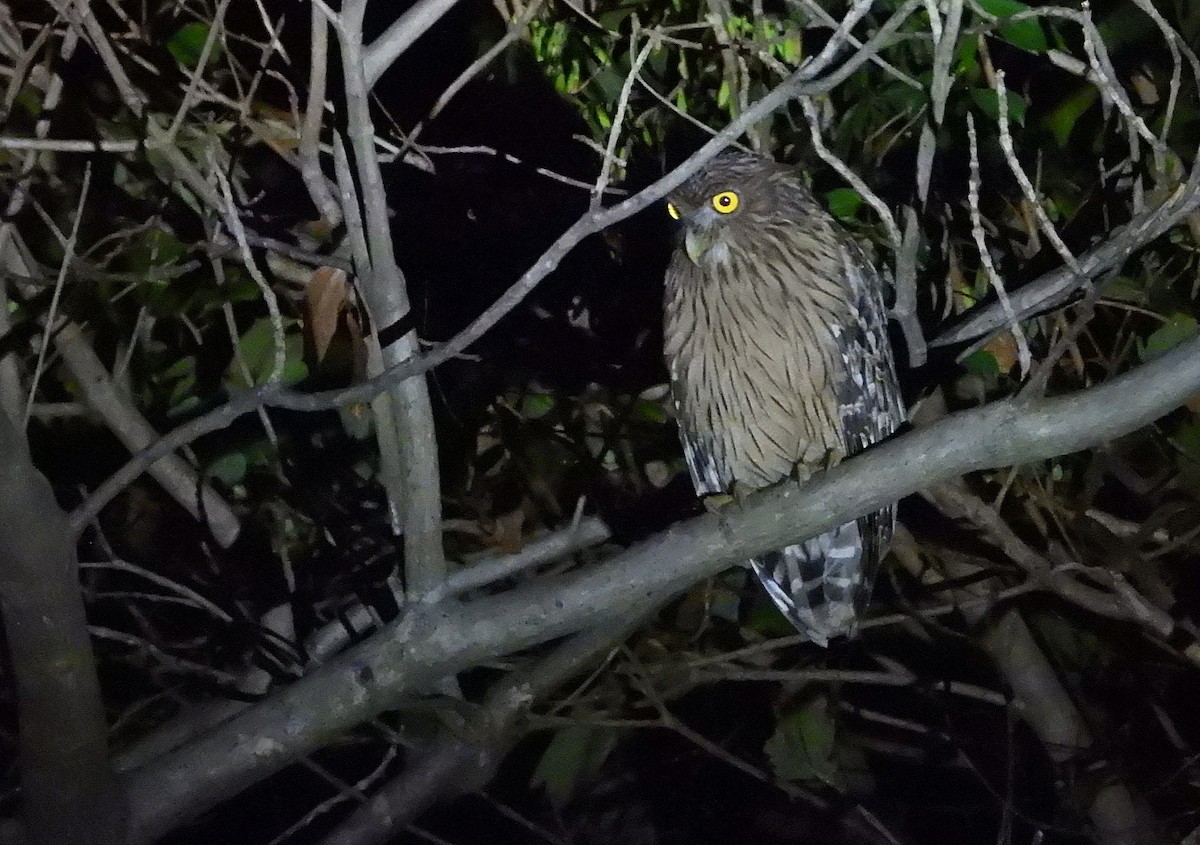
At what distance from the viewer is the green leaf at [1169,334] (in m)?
2.03

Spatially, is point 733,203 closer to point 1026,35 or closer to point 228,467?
point 1026,35

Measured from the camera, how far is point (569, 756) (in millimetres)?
2656

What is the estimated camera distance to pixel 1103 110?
6.97 feet

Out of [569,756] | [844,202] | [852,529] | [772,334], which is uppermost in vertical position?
[844,202]

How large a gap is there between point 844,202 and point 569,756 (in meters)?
1.24

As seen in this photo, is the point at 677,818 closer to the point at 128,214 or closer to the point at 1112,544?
the point at 1112,544

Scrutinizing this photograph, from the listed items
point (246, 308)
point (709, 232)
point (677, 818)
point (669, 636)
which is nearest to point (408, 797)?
point (669, 636)

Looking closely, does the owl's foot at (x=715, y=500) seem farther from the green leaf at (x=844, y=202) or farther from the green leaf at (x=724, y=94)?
the green leaf at (x=724, y=94)

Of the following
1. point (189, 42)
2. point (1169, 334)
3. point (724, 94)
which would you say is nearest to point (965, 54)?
point (724, 94)

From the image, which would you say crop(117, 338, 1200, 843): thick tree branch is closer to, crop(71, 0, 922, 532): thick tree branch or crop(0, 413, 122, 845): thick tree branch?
crop(0, 413, 122, 845): thick tree branch

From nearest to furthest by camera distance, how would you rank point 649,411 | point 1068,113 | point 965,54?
point 965,54 < point 1068,113 < point 649,411

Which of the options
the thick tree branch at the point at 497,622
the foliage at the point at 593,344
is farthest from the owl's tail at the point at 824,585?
the thick tree branch at the point at 497,622

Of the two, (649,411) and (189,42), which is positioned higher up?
(189,42)

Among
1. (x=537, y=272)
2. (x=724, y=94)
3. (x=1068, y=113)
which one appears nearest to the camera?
(x=537, y=272)
